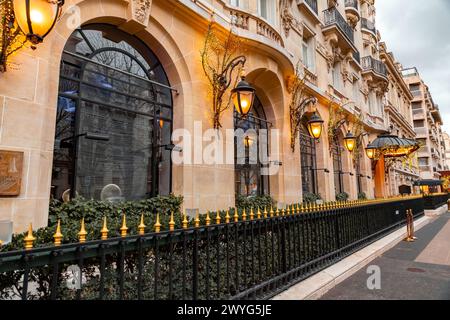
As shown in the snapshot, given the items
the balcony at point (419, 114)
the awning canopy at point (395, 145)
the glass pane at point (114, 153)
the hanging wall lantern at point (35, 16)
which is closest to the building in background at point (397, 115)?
the awning canopy at point (395, 145)

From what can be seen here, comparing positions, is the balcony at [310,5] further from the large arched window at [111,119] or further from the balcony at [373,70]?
the balcony at [373,70]

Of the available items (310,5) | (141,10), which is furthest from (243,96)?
(310,5)

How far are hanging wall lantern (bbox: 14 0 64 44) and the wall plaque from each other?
5.33 ft

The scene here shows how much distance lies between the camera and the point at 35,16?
150 inches

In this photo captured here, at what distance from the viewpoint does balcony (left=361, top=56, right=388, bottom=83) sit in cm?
2133

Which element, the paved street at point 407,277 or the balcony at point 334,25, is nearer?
the paved street at point 407,277

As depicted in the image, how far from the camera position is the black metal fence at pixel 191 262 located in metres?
2.27

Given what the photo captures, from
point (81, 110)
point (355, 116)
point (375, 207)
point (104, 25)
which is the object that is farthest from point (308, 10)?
point (81, 110)

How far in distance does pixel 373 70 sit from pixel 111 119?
71.8ft

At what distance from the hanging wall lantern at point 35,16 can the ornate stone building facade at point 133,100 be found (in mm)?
599

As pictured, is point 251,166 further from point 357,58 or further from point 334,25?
point 357,58

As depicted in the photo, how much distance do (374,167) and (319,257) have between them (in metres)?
19.9

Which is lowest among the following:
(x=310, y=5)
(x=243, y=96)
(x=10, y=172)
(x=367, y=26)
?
(x=10, y=172)
